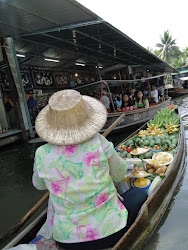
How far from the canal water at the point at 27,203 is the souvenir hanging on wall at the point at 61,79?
6.48 meters

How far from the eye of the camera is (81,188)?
144 centimetres

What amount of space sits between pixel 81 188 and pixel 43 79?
10.6 metres

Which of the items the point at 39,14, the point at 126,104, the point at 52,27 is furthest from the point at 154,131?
the point at 52,27

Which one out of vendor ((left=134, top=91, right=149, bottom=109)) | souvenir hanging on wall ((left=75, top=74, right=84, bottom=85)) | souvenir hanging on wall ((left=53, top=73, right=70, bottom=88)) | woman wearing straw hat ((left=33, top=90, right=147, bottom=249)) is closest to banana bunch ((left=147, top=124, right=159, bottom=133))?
woman wearing straw hat ((left=33, top=90, right=147, bottom=249))

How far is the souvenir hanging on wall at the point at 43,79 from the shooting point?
10727 millimetres

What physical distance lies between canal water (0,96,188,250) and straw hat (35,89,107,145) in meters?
1.64

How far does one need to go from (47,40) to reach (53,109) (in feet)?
24.7

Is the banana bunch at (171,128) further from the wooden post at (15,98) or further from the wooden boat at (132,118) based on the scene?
the wooden post at (15,98)

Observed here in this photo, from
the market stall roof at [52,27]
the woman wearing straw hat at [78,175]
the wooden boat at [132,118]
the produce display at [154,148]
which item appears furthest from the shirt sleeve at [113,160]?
the wooden boat at [132,118]

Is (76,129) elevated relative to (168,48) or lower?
lower

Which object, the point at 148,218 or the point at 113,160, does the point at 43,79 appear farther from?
the point at 113,160

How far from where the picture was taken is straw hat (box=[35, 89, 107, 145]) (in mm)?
1458

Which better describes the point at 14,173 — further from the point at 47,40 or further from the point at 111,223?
→ the point at 47,40

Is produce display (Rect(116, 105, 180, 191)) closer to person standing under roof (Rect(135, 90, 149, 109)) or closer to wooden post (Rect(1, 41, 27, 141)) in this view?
person standing under roof (Rect(135, 90, 149, 109))
